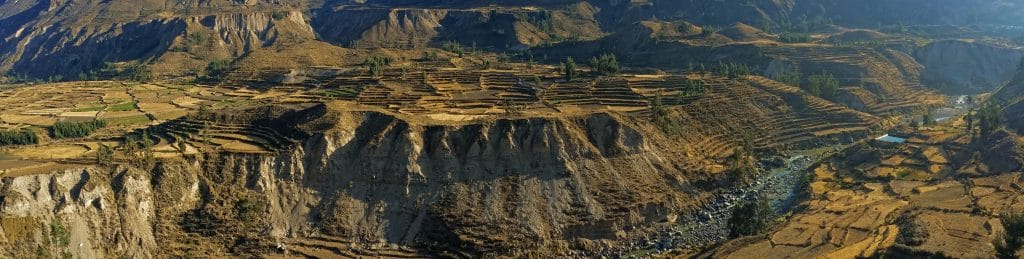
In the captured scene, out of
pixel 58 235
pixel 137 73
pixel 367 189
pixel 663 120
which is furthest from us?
pixel 137 73

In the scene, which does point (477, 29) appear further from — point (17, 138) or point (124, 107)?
point (17, 138)

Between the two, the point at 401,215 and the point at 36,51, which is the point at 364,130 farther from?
the point at 36,51

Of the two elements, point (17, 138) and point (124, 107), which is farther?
point (124, 107)

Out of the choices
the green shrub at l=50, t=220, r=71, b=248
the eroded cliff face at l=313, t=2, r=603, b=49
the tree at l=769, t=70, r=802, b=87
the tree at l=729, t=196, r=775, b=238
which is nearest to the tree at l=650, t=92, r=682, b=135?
the tree at l=729, t=196, r=775, b=238

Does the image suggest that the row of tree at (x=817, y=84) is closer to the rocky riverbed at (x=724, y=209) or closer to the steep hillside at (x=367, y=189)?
the rocky riverbed at (x=724, y=209)

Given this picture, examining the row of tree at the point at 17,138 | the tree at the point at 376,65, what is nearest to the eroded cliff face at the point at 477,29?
the tree at the point at 376,65

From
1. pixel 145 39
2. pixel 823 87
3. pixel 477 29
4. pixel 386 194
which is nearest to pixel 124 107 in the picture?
pixel 386 194
